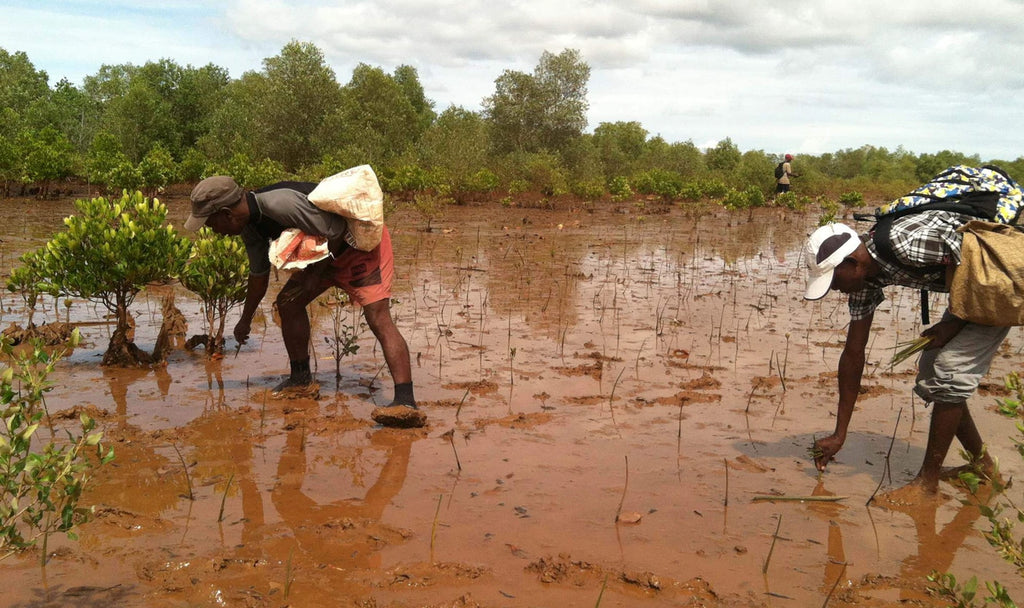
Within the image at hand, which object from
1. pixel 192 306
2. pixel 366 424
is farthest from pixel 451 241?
pixel 366 424

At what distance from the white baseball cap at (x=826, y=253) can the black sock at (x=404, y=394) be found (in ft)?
7.86

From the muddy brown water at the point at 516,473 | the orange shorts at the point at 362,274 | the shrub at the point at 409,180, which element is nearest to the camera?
the muddy brown water at the point at 516,473

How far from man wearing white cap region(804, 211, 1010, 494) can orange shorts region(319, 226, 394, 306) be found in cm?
247

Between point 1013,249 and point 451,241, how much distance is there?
11.1m

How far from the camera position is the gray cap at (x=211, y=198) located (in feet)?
14.1

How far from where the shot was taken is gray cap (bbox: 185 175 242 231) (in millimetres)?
4305

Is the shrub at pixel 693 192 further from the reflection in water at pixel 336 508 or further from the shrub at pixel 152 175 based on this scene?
the reflection in water at pixel 336 508

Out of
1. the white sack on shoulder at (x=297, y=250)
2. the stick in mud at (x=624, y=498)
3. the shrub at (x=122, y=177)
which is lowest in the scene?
the stick in mud at (x=624, y=498)

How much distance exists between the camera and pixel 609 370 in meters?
6.00

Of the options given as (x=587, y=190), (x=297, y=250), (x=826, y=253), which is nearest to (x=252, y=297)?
(x=297, y=250)

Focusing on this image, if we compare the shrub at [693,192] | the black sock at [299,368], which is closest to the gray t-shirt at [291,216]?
the black sock at [299,368]

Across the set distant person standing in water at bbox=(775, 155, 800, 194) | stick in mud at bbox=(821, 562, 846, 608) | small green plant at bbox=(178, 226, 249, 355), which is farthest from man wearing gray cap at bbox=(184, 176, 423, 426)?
distant person standing in water at bbox=(775, 155, 800, 194)

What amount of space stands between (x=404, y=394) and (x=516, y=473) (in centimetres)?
105

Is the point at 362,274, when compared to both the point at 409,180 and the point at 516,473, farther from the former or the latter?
the point at 409,180
